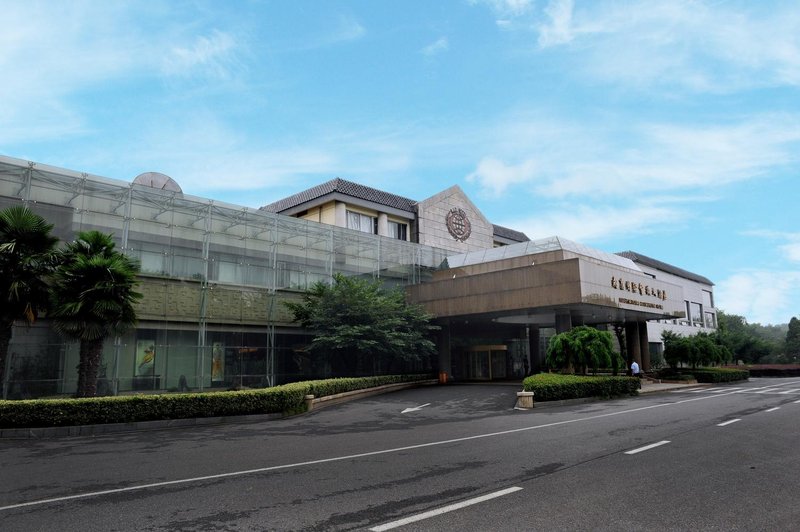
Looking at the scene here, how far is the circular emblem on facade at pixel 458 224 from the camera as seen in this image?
153 feet

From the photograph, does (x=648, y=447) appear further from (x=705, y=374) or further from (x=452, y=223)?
(x=452, y=223)

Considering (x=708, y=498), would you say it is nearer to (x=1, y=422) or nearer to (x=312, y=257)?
(x=1, y=422)

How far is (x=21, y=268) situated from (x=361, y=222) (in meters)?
25.6

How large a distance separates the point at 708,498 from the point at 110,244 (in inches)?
773

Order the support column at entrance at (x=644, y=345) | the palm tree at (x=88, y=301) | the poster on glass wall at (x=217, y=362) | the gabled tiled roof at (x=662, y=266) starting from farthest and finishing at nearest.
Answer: the gabled tiled roof at (x=662, y=266)
the support column at entrance at (x=644, y=345)
the poster on glass wall at (x=217, y=362)
the palm tree at (x=88, y=301)

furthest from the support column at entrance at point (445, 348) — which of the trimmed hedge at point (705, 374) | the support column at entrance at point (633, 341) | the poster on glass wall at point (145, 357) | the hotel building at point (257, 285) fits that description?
the poster on glass wall at point (145, 357)

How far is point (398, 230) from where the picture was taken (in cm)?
4441

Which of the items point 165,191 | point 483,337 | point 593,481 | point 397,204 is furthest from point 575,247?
point 593,481

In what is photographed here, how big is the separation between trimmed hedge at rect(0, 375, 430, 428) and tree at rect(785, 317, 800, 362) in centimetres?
7388

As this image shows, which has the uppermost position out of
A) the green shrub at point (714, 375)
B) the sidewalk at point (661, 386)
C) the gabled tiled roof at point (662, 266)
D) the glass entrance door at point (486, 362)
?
the gabled tiled roof at point (662, 266)

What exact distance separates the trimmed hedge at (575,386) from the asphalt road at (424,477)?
6.20 meters

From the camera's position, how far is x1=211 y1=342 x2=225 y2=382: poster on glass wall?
90.9ft

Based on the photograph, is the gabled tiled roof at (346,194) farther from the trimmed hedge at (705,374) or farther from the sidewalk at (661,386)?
the trimmed hedge at (705,374)

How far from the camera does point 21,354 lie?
A: 22688mm
